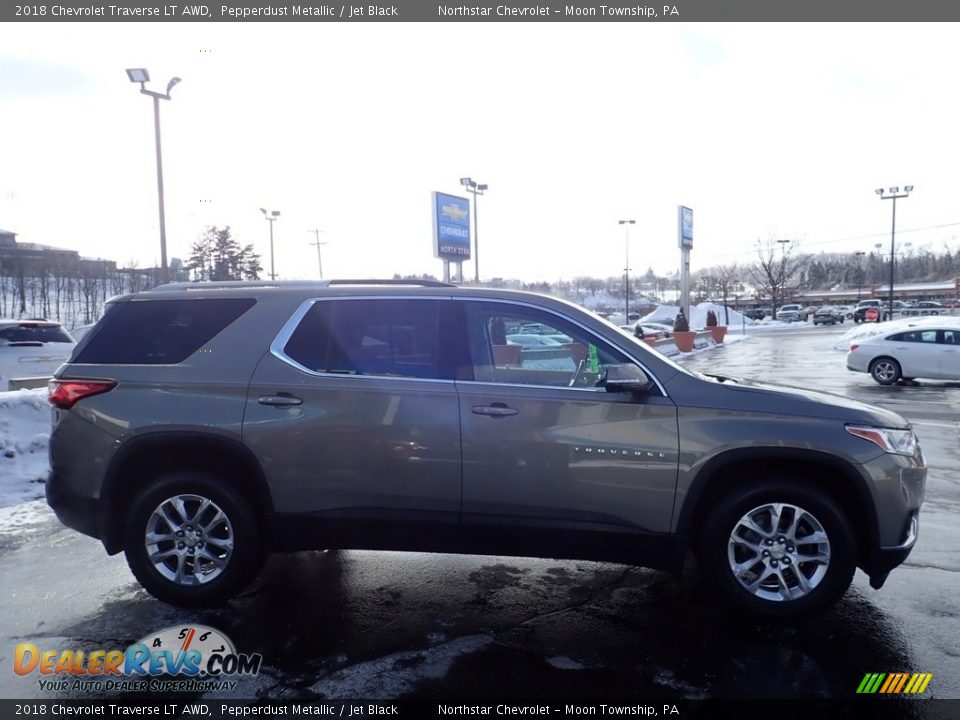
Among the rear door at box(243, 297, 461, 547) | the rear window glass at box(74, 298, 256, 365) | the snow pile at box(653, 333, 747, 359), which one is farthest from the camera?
the snow pile at box(653, 333, 747, 359)

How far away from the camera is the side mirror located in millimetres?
3746

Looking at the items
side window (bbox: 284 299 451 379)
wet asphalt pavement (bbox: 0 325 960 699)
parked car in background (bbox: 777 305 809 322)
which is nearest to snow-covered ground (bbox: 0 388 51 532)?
wet asphalt pavement (bbox: 0 325 960 699)

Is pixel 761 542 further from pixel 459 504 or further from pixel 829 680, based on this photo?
pixel 459 504

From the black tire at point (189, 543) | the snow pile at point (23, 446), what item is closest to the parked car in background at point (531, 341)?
the black tire at point (189, 543)

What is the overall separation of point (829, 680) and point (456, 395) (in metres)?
2.34

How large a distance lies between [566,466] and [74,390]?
299cm

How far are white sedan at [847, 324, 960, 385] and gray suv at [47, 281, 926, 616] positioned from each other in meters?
13.7

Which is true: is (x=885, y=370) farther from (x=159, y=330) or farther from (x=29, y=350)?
(x=29, y=350)

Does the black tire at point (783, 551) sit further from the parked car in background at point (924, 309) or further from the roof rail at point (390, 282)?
the parked car in background at point (924, 309)

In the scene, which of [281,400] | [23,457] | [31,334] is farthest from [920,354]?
[31,334]

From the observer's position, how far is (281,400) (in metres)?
3.99

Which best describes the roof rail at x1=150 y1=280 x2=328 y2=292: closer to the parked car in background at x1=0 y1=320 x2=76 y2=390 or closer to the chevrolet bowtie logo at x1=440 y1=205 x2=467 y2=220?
the parked car in background at x1=0 y1=320 x2=76 y2=390

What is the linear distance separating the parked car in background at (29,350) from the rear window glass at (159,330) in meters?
10.8

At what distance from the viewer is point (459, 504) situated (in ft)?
12.7
